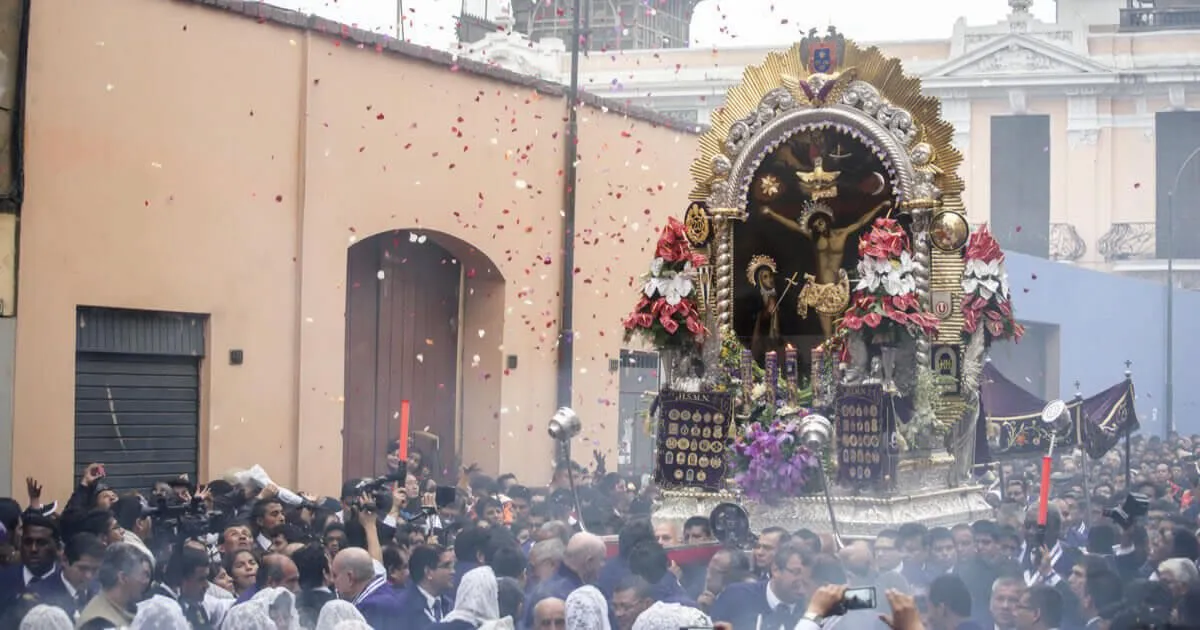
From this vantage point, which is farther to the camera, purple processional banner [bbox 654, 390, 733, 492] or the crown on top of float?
the crown on top of float

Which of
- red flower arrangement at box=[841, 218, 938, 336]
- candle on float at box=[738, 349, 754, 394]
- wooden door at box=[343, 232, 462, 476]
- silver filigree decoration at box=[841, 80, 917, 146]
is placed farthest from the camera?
wooden door at box=[343, 232, 462, 476]

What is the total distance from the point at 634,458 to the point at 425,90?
6973 mm

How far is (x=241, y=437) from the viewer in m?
17.0

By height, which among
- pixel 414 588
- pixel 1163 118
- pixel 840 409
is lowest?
pixel 414 588

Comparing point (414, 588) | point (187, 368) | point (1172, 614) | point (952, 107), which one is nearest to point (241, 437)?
point (187, 368)

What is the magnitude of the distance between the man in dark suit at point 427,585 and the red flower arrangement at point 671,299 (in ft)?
20.2

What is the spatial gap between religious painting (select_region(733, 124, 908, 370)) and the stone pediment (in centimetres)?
1684

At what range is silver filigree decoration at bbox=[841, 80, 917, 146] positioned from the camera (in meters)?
15.1

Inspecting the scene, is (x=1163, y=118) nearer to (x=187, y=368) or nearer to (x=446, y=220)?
(x=446, y=220)

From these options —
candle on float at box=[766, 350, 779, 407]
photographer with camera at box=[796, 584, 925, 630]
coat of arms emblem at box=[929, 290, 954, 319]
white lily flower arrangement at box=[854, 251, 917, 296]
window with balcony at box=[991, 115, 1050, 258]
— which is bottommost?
photographer with camera at box=[796, 584, 925, 630]

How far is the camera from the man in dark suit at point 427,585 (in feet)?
30.3

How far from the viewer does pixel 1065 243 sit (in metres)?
33.7

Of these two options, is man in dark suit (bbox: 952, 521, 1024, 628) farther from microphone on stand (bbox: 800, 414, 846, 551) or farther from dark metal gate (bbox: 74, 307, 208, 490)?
dark metal gate (bbox: 74, 307, 208, 490)

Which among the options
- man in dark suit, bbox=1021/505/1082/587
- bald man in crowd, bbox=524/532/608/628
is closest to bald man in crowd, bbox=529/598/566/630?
bald man in crowd, bbox=524/532/608/628
